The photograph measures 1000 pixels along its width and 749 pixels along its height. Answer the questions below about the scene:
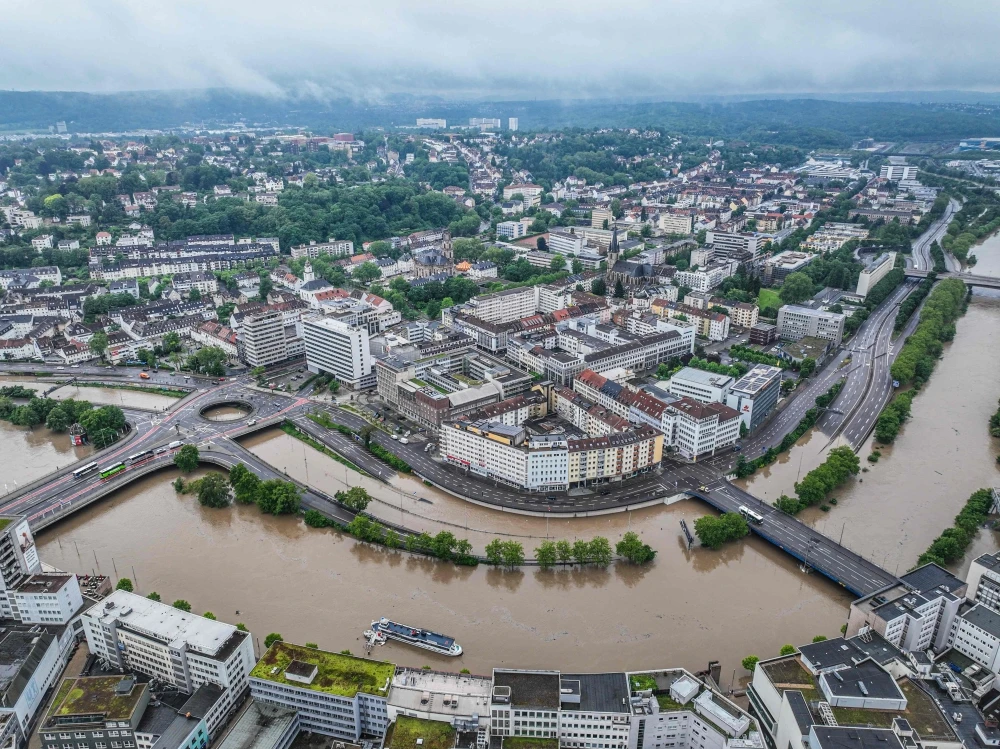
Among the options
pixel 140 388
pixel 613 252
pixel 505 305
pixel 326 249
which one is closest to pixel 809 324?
pixel 505 305

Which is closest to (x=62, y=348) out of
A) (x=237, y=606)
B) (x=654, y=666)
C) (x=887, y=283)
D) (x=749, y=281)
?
(x=237, y=606)

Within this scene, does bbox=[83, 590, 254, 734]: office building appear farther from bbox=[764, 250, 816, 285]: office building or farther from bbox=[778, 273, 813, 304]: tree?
bbox=[764, 250, 816, 285]: office building

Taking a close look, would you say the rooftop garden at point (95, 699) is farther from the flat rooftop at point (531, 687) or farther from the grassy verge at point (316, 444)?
the grassy verge at point (316, 444)

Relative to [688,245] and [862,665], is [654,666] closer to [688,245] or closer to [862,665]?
[862,665]

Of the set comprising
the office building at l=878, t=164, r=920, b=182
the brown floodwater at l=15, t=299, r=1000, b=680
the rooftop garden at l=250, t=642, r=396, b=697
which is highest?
the office building at l=878, t=164, r=920, b=182

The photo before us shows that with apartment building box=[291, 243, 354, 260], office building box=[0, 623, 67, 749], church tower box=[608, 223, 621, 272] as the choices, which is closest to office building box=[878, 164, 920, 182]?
church tower box=[608, 223, 621, 272]

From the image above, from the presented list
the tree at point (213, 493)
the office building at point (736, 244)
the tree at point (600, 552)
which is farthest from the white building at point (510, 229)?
the tree at point (600, 552)
